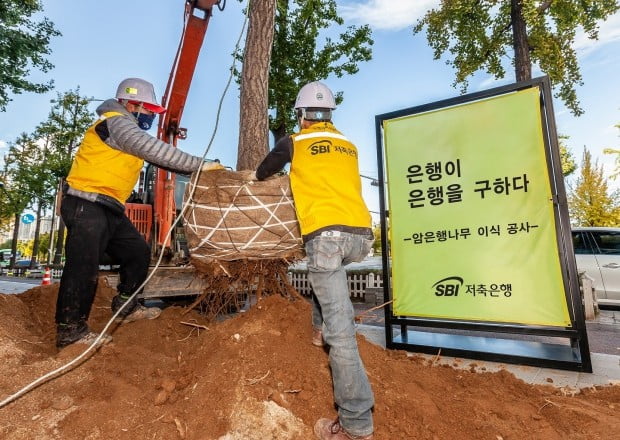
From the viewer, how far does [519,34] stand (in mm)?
9922

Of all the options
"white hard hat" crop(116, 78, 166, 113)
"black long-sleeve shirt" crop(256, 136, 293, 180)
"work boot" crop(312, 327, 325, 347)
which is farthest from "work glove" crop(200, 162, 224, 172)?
"work boot" crop(312, 327, 325, 347)

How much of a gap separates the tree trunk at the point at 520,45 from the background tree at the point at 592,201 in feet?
44.0

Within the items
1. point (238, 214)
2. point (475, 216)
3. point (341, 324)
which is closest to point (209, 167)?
point (238, 214)

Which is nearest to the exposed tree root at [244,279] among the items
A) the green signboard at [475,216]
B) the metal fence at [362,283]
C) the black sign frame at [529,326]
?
the black sign frame at [529,326]

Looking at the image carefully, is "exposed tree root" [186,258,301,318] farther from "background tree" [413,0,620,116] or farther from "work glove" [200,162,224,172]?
"background tree" [413,0,620,116]

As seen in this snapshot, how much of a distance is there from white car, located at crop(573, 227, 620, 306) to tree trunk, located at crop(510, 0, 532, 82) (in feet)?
14.6

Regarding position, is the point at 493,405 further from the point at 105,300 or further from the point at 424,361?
the point at 105,300

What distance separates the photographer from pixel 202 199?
8.52ft

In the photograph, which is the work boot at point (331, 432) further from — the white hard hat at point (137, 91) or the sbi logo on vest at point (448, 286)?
the white hard hat at point (137, 91)

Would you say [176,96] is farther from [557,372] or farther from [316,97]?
[557,372]

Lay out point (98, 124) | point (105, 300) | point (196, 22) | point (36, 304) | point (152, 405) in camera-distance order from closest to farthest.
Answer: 1. point (152, 405)
2. point (98, 124)
3. point (36, 304)
4. point (105, 300)
5. point (196, 22)

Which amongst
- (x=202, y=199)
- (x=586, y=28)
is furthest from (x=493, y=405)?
(x=586, y=28)

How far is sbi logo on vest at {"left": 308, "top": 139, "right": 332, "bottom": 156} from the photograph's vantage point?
7.09 ft

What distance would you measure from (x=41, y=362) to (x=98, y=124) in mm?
1795
